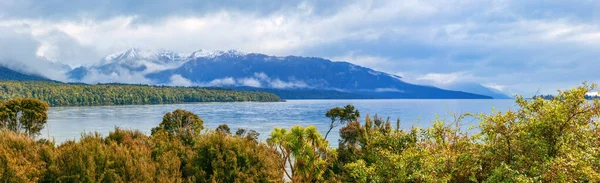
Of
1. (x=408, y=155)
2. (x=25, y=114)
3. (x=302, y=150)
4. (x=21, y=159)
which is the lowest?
(x=25, y=114)

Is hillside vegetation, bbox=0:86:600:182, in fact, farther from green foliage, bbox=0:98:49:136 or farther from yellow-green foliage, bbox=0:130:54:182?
green foliage, bbox=0:98:49:136

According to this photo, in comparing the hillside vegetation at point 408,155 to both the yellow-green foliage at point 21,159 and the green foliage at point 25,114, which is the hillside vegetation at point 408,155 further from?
the green foliage at point 25,114

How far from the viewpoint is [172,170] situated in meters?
15.6

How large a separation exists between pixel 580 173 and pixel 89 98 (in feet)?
664

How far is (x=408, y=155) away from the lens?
11.7m

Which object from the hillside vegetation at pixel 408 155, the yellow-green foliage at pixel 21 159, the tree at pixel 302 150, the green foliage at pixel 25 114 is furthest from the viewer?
the green foliage at pixel 25 114

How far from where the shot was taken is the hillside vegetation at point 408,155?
1020 centimetres

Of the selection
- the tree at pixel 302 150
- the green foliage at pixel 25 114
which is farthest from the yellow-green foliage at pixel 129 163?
the green foliage at pixel 25 114

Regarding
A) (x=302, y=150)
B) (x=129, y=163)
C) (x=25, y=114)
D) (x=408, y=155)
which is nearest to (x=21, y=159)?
(x=129, y=163)

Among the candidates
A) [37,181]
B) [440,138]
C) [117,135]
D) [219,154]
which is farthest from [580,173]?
[117,135]

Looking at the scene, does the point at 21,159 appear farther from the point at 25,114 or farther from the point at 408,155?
the point at 25,114

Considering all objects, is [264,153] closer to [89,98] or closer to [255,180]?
[255,180]

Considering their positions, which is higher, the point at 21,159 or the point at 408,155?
the point at 408,155

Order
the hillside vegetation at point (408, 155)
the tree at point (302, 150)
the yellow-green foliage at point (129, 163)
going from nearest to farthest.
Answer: the hillside vegetation at point (408, 155) < the yellow-green foliage at point (129, 163) < the tree at point (302, 150)
